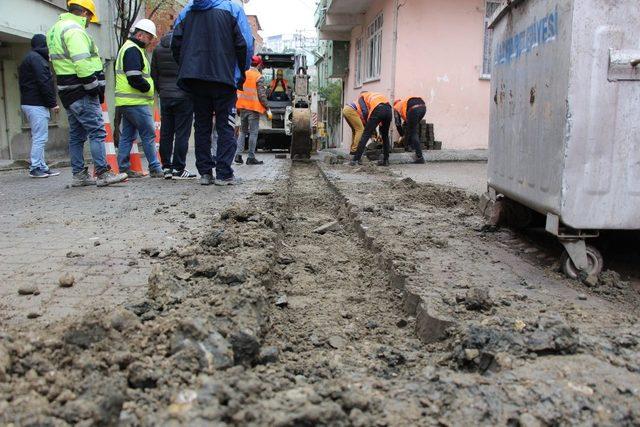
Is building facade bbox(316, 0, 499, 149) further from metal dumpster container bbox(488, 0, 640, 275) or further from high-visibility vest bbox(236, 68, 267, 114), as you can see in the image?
metal dumpster container bbox(488, 0, 640, 275)

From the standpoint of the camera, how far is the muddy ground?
1.63 meters

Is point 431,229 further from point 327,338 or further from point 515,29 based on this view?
point 327,338

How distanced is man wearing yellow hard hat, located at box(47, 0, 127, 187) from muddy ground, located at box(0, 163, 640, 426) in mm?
3282

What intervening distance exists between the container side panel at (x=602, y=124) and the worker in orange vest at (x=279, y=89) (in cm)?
1637

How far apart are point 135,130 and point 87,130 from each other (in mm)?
1000

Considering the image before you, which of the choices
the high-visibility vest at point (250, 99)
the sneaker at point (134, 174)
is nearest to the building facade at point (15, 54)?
the high-visibility vest at point (250, 99)

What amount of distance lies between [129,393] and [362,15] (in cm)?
1861

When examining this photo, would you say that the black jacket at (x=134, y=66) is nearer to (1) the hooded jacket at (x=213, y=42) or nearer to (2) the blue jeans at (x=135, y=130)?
(2) the blue jeans at (x=135, y=130)

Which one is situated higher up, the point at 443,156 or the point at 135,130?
the point at 135,130

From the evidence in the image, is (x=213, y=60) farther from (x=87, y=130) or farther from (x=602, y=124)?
(x=602, y=124)

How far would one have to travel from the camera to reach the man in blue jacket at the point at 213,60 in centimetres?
608

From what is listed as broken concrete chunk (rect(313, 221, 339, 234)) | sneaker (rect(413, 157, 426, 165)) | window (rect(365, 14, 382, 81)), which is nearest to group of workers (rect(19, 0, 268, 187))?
broken concrete chunk (rect(313, 221, 339, 234))

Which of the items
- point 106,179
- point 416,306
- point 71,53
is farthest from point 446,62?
point 416,306

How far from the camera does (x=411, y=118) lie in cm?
1077
